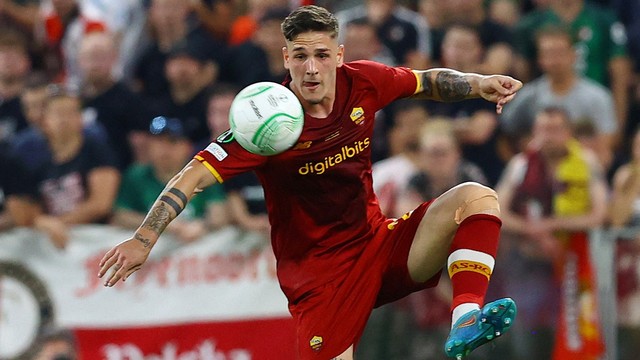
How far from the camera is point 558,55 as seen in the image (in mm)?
11258

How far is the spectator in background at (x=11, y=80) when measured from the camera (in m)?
12.3

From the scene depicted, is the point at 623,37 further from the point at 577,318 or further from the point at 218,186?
the point at 218,186

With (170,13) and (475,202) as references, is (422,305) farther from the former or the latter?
(170,13)

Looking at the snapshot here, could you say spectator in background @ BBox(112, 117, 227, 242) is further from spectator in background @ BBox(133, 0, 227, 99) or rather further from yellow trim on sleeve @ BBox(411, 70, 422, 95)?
yellow trim on sleeve @ BBox(411, 70, 422, 95)

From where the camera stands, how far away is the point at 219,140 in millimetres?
7035

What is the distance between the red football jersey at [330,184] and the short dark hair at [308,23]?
0.41 metres

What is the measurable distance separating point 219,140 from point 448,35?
5.21 meters

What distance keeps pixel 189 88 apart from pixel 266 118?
217 inches

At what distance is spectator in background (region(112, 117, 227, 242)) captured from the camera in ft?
34.9

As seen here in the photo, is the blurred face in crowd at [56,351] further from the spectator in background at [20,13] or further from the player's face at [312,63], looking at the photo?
the player's face at [312,63]

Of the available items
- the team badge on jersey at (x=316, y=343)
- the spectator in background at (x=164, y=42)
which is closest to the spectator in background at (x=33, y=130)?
the spectator in background at (x=164, y=42)

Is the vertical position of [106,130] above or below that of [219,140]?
below

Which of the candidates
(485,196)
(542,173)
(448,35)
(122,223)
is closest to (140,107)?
(122,223)

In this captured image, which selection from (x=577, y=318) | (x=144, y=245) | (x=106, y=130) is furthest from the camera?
Result: (x=106, y=130)
